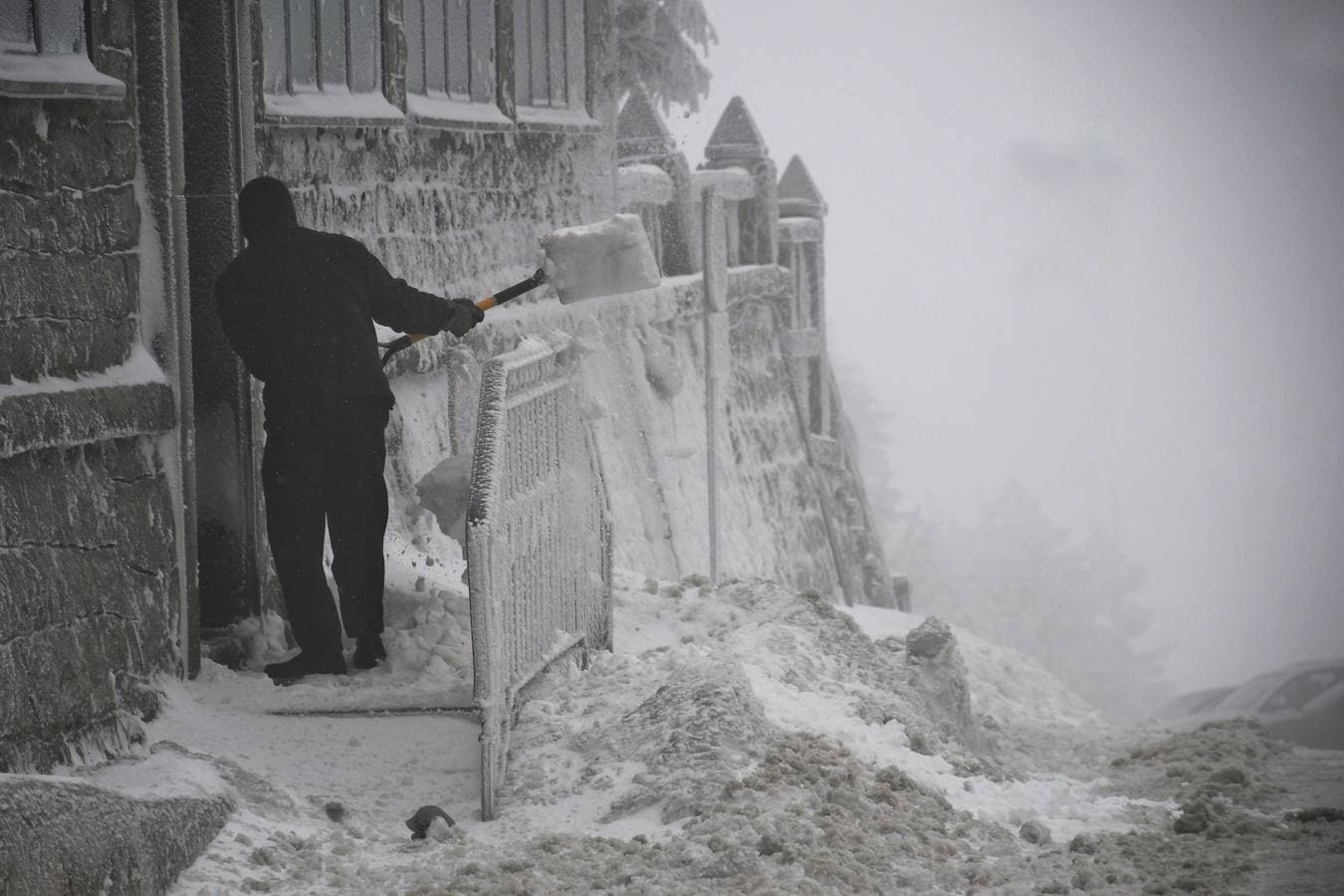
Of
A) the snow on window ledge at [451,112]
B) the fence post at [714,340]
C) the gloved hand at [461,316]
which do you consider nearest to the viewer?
the gloved hand at [461,316]

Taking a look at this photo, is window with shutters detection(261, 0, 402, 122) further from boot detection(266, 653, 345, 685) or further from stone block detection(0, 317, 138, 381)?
boot detection(266, 653, 345, 685)

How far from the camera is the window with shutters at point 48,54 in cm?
514

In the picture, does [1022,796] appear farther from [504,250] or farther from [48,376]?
[504,250]

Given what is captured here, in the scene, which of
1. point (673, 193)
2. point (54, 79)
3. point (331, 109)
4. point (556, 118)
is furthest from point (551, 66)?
point (54, 79)

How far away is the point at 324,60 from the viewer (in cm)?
741

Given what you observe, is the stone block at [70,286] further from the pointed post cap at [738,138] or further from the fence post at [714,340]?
the pointed post cap at [738,138]

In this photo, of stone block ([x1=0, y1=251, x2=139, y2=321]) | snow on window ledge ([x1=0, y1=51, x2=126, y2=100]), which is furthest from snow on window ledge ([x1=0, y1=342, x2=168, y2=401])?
snow on window ledge ([x1=0, y1=51, x2=126, y2=100])

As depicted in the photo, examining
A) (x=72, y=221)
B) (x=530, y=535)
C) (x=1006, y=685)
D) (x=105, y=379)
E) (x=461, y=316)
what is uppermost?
(x=72, y=221)

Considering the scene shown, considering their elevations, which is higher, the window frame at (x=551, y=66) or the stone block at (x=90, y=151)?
the window frame at (x=551, y=66)

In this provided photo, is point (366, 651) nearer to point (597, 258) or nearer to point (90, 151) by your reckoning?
point (597, 258)

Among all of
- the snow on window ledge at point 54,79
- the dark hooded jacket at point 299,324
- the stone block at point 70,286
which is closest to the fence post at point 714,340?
the dark hooded jacket at point 299,324

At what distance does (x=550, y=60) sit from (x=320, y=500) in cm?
463

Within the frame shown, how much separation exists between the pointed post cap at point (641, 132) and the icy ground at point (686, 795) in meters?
6.36

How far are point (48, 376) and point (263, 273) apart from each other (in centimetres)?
105
